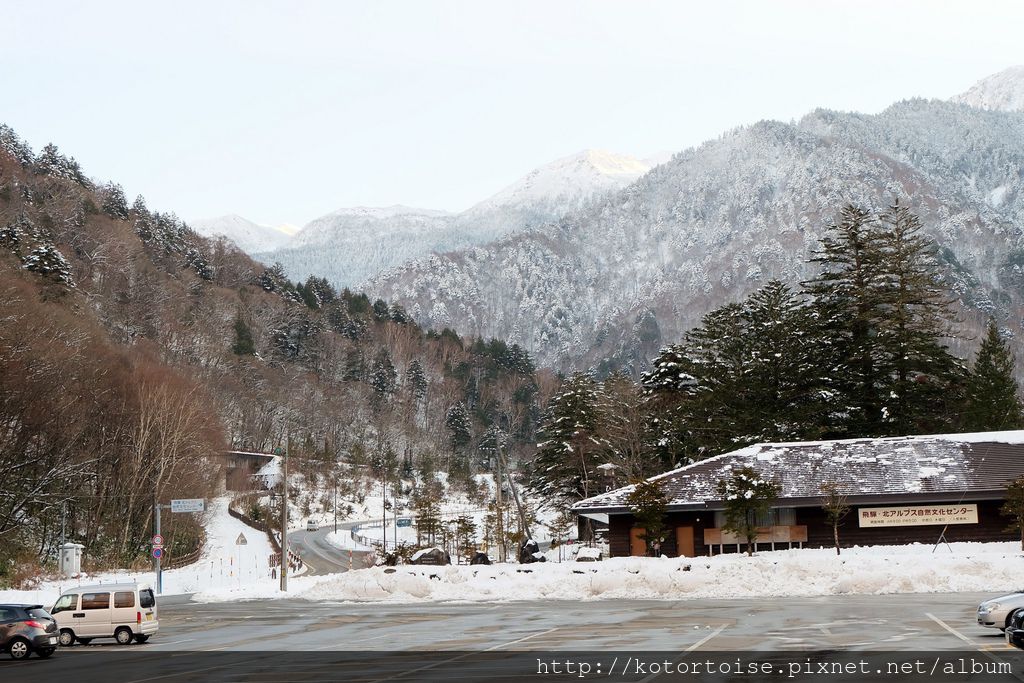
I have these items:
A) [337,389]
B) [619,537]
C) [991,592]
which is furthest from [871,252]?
[337,389]

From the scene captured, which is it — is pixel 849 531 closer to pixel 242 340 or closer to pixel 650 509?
pixel 650 509

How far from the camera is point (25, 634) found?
2320 cm

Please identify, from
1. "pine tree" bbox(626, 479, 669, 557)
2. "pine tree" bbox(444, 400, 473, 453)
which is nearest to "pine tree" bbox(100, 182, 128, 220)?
"pine tree" bbox(444, 400, 473, 453)

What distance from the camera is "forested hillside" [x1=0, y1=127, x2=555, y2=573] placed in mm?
61594

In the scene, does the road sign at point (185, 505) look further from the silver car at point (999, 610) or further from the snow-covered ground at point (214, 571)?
the silver car at point (999, 610)

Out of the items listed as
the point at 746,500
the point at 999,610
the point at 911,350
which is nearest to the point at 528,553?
the point at 746,500

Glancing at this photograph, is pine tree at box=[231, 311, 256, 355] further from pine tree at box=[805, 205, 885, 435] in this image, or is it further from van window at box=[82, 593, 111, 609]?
van window at box=[82, 593, 111, 609]

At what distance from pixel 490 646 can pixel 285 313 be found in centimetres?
12503

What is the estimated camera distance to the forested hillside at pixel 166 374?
2425 inches

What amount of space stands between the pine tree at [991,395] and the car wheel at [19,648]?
63.9 m

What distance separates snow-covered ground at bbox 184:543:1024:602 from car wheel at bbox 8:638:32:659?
17401mm

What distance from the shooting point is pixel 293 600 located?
4206 cm

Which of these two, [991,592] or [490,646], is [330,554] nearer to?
[991,592]

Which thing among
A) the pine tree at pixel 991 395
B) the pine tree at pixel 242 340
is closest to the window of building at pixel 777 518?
the pine tree at pixel 991 395
